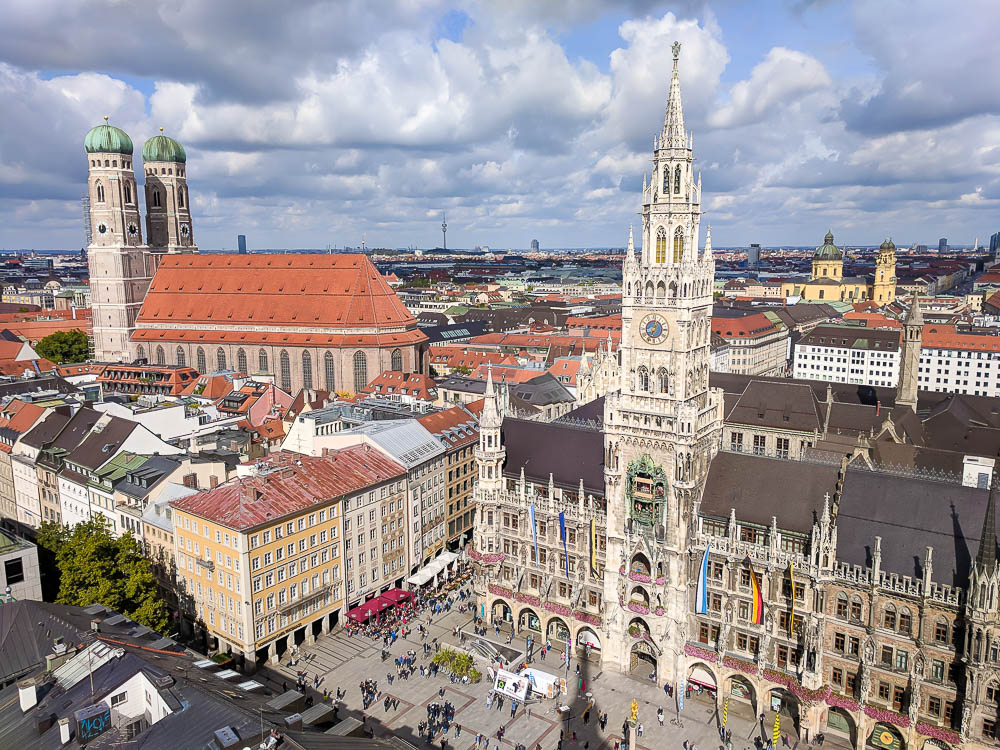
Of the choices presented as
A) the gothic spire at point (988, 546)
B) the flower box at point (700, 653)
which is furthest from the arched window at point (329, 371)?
the gothic spire at point (988, 546)

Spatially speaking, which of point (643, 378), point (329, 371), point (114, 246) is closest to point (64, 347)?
point (114, 246)

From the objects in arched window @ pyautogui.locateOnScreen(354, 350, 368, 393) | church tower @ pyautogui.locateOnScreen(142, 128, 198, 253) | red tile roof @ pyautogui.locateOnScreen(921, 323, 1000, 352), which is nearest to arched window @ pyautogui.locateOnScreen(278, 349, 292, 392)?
arched window @ pyautogui.locateOnScreen(354, 350, 368, 393)

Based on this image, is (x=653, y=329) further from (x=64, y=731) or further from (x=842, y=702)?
(x=64, y=731)

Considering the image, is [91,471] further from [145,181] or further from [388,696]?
[145,181]

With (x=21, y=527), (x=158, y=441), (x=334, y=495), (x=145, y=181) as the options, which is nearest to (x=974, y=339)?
(x=334, y=495)

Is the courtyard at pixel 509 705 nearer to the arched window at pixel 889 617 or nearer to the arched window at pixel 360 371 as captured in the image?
the arched window at pixel 889 617

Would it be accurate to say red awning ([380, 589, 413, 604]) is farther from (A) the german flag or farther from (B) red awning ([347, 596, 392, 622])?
(A) the german flag
